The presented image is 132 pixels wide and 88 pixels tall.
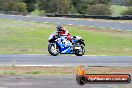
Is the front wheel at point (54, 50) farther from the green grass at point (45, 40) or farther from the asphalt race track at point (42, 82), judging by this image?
the asphalt race track at point (42, 82)

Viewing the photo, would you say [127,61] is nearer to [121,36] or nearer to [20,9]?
[121,36]

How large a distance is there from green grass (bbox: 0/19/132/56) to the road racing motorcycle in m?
3.14

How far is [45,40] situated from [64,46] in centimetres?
1003

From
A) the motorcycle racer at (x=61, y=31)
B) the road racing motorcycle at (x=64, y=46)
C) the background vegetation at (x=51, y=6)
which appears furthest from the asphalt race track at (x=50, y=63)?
the background vegetation at (x=51, y=6)

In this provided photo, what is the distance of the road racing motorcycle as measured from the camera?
23781 millimetres

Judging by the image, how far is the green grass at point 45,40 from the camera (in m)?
29.1

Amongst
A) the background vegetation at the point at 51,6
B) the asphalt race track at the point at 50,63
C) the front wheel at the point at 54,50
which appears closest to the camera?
the asphalt race track at the point at 50,63

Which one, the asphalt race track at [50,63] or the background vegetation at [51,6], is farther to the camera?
the background vegetation at [51,6]

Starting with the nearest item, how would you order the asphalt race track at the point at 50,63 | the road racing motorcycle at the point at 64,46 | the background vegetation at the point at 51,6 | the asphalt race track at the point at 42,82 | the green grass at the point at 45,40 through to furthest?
the asphalt race track at the point at 42,82 < the asphalt race track at the point at 50,63 < the road racing motorcycle at the point at 64,46 < the green grass at the point at 45,40 < the background vegetation at the point at 51,6

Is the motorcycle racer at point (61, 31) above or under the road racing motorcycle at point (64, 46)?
above

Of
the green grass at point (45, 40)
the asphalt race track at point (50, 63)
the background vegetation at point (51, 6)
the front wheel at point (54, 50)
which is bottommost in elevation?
the background vegetation at point (51, 6)

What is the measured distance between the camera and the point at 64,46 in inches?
957

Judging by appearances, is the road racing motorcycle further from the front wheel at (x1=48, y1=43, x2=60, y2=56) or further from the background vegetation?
the background vegetation

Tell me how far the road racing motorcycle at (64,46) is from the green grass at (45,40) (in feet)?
10.3
